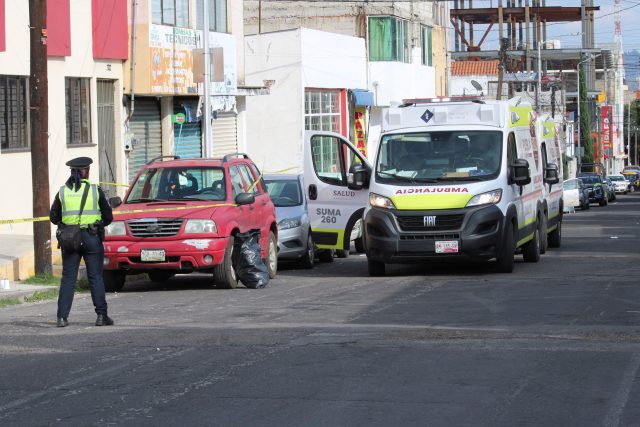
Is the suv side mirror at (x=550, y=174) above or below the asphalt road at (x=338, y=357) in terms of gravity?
above

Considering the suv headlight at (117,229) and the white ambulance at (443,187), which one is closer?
the suv headlight at (117,229)

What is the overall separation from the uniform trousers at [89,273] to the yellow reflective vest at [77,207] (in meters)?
0.14

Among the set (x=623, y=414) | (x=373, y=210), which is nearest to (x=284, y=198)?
(x=373, y=210)

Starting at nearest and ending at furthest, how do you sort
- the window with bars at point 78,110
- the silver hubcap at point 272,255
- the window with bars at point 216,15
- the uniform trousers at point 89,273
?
the uniform trousers at point 89,273 < the silver hubcap at point 272,255 < the window with bars at point 78,110 < the window with bars at point 216,15

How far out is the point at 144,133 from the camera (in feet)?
97.7

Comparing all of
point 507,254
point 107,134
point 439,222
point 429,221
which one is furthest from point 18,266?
point 107,134

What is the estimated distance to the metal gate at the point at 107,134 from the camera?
27.5 m

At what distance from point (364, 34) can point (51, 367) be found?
39385mm

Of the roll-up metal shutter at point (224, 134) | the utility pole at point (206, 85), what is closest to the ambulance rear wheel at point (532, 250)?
the utility pole at point (206, 85)

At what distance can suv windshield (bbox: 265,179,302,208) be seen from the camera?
21.3 m

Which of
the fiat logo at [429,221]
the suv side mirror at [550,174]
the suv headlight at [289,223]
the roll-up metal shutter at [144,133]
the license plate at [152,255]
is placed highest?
the roll-up metal shutter at [144,133]

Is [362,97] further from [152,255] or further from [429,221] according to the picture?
[152,255]

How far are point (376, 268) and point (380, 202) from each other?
113 centimetres

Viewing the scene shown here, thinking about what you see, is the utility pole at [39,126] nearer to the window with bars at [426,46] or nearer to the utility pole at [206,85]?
the utility pole at [206,85]
